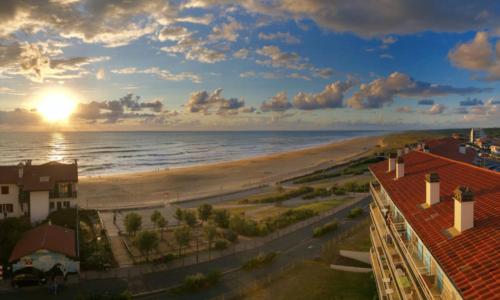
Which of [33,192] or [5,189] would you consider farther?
[33,192]

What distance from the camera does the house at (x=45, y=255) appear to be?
2517 cm

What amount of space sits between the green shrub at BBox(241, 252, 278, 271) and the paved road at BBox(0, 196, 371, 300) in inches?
20.5

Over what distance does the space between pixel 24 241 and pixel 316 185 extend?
44281 mm

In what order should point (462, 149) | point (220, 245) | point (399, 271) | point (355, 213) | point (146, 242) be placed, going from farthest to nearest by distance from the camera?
1. point (355, 213)
2. point (462, 149)
3. point (220, 245)
4. point (146, 242)
5. point (399, 271)

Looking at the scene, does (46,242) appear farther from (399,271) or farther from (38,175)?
(399,271)

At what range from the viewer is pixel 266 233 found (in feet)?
118

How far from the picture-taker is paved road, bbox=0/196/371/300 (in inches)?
936

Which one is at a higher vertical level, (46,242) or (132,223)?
(46,242)

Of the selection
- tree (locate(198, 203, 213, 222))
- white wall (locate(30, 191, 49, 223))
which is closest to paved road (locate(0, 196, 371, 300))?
tree (locate(198, 203, 213, 222))

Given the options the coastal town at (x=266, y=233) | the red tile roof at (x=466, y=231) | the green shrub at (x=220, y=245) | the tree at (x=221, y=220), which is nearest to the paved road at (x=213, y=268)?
the coastal town at (x=266, y=233)

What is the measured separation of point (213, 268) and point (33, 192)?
17228 millimetres

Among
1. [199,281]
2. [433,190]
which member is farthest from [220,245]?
[433,190]

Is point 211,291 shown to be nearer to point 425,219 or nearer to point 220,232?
point 220,232

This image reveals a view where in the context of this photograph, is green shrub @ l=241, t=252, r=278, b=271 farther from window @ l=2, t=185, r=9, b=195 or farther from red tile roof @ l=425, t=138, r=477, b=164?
window @ l=2, t=185, r=9, b=195
